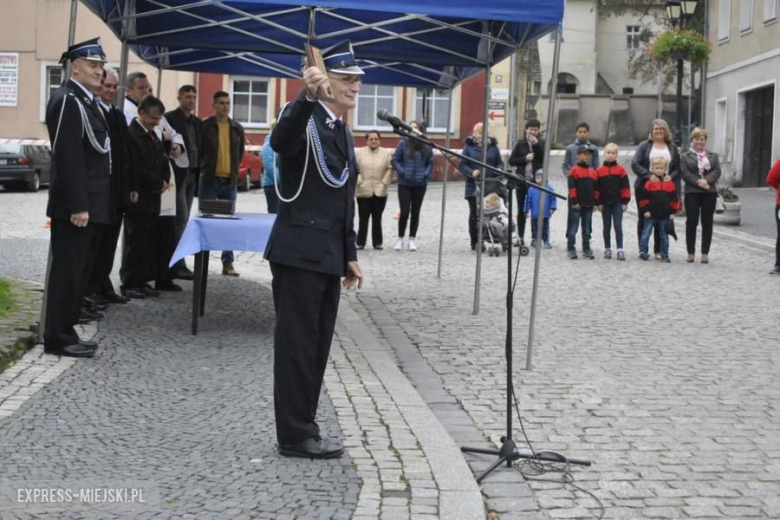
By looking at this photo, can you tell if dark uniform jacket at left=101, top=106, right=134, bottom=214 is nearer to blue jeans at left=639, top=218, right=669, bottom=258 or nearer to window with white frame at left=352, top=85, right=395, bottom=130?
blue jeans at left=639, top=218, right=669, bottom=258

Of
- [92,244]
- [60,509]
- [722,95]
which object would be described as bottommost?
[60,509]

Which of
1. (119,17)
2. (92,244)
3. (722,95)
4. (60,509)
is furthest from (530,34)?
(722,95)

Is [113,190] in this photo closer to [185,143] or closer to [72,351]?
[72,351]

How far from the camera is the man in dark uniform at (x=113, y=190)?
9.98 m

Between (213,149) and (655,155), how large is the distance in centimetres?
701

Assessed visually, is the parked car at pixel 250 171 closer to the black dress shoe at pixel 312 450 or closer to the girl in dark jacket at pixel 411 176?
the girl in dark jacket at pixel 411 176

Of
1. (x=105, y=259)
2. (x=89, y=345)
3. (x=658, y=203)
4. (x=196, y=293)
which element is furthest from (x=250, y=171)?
(x=89, y=345)

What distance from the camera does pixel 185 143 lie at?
13008mm

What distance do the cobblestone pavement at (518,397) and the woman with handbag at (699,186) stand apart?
9.68ft

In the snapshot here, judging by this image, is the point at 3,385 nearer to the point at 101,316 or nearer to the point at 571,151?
the point at 101,316

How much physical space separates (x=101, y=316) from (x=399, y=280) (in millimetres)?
5185

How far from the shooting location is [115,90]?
1083 cm

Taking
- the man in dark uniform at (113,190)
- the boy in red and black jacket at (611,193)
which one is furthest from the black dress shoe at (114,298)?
the boy in red and black jacket at (611,193)

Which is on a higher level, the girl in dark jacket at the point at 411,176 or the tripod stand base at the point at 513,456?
the girl in dark jacket at the point at 411,176
